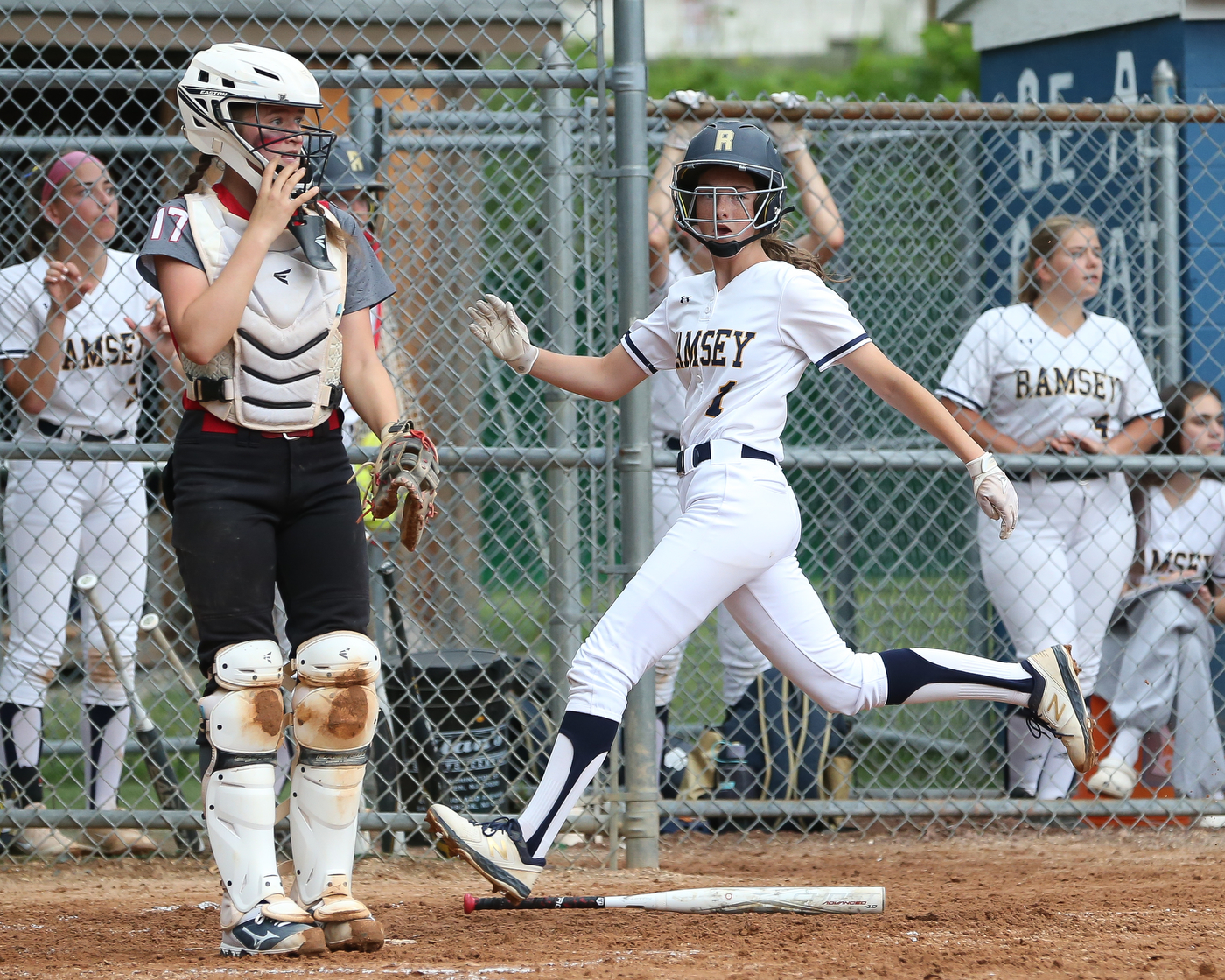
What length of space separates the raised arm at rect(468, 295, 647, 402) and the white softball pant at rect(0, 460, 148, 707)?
168 cm

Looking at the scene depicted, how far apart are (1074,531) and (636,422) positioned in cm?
182

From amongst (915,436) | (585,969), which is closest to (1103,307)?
(915,436)

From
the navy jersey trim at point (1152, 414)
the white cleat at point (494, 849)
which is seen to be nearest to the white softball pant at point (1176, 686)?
the navy jersey trim at point (1152, 414)

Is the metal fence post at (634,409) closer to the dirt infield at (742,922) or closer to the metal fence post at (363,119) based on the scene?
the dirt infield at (742,922)

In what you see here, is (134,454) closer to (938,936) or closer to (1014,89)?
(938,936)

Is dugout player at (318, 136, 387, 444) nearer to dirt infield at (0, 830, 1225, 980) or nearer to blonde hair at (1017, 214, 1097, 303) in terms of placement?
dirt infield at (0, 830, 1225, 980)

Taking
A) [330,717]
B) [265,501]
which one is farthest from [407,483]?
[330,717]

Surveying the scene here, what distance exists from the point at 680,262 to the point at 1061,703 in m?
2.37

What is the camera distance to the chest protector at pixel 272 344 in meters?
3.18

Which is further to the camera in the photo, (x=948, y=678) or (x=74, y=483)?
(x=74, y=483)

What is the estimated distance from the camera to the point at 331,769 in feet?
10.6

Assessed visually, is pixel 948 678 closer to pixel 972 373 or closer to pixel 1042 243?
pixel 972 373

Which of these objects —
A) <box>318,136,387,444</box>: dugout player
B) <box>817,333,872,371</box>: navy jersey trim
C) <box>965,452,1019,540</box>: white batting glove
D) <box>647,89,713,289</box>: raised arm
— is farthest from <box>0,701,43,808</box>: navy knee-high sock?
<box>965,452,1019,540</box>: white batting glove

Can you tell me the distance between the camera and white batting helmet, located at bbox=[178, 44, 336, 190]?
124 inches
